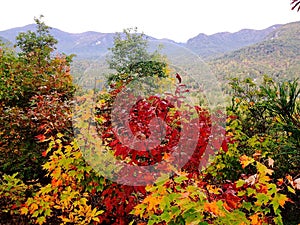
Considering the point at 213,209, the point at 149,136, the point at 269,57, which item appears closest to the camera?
the point at 213,209

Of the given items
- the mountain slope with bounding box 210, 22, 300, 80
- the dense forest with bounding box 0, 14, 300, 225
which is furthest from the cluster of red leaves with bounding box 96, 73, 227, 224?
the mountain slope with bounding box 210, 22, 300, 80

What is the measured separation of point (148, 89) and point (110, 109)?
1.44 feet

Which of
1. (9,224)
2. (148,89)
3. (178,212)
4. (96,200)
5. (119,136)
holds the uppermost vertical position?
(148,89)

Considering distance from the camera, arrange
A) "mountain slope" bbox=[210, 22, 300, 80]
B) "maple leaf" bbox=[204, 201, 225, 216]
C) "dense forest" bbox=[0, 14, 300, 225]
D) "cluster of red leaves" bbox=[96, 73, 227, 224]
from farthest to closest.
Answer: "mountain slope" bbox=[210, 22, 300, 80], "cluster of red leaves" bbox=[96, 73, 227, 224], "dense forest" bbox=[0, 14, 300, 225], "maple leaf" bbox=[204, 201, 225, 216]

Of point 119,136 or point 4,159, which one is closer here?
point 119,136

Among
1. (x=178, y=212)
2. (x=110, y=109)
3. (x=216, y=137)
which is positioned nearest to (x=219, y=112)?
(x=216, y=137)

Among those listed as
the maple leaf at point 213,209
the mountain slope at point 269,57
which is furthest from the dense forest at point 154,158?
the mountain slope at point 269,57

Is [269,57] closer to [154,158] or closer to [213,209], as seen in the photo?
[154,158]

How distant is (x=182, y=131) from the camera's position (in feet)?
7.86

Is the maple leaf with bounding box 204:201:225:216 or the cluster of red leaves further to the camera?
the cluster of red leaves

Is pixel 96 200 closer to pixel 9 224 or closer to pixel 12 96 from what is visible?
pixel 9 224

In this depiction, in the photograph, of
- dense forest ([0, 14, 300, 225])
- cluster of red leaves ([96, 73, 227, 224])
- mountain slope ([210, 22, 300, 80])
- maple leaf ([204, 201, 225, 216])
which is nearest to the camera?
maple leaf ([204, 201, 225, 216])

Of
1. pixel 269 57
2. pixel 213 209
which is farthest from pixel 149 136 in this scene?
pixel 269 57

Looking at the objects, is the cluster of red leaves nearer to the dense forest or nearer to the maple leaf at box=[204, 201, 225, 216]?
the dense forest
